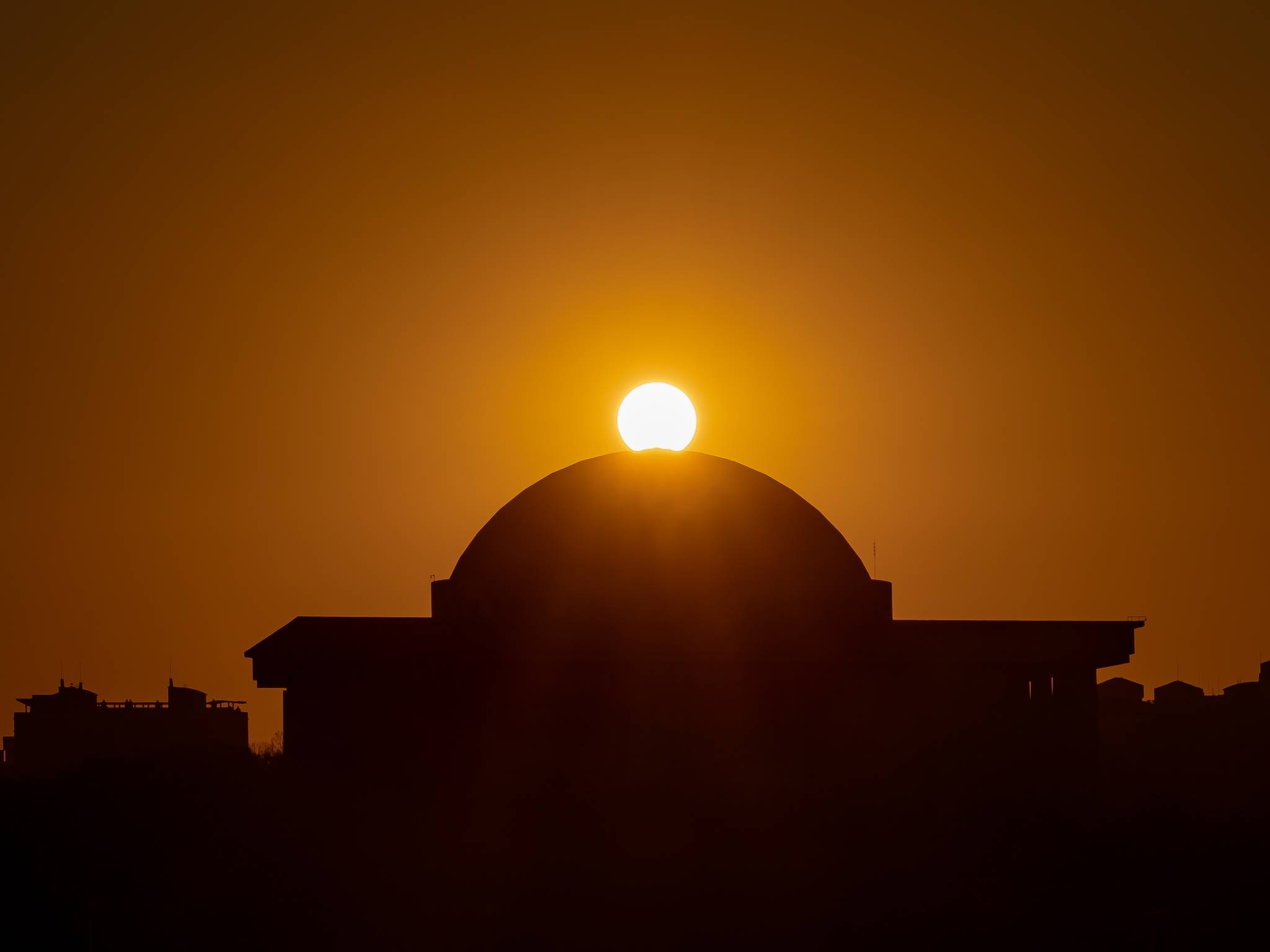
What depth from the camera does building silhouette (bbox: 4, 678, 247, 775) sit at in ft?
222

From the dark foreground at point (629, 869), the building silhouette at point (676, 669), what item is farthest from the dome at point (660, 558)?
the dark foreground at point (629, 869)

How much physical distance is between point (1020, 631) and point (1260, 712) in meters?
32.0

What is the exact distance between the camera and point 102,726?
7231 centimetres

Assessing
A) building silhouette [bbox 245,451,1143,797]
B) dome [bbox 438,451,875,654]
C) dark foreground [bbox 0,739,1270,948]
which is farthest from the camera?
dome [bbox 438,451,875,654]

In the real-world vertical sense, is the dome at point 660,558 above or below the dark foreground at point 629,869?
above

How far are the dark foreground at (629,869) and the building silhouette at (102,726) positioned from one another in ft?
131

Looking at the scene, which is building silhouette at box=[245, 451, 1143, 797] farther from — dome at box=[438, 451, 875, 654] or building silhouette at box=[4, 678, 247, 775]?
building silhouette at box=[4, 678, 247, 775]

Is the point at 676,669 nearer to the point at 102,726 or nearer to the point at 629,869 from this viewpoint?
the point at 629,869

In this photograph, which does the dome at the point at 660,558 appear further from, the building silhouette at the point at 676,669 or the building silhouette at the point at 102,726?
the building silhouette at the point at 102,726

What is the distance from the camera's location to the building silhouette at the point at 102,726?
222 feet

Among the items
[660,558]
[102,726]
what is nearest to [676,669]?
[660,558]

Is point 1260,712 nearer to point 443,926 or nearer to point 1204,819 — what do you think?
point 1204,819

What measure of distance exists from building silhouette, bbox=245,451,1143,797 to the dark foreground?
2.32 feet

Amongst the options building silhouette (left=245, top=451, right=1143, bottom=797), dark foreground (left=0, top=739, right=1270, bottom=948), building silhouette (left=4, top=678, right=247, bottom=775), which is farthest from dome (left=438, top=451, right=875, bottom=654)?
building silhouette (left=4, top=678, right=247, bottom=775)
